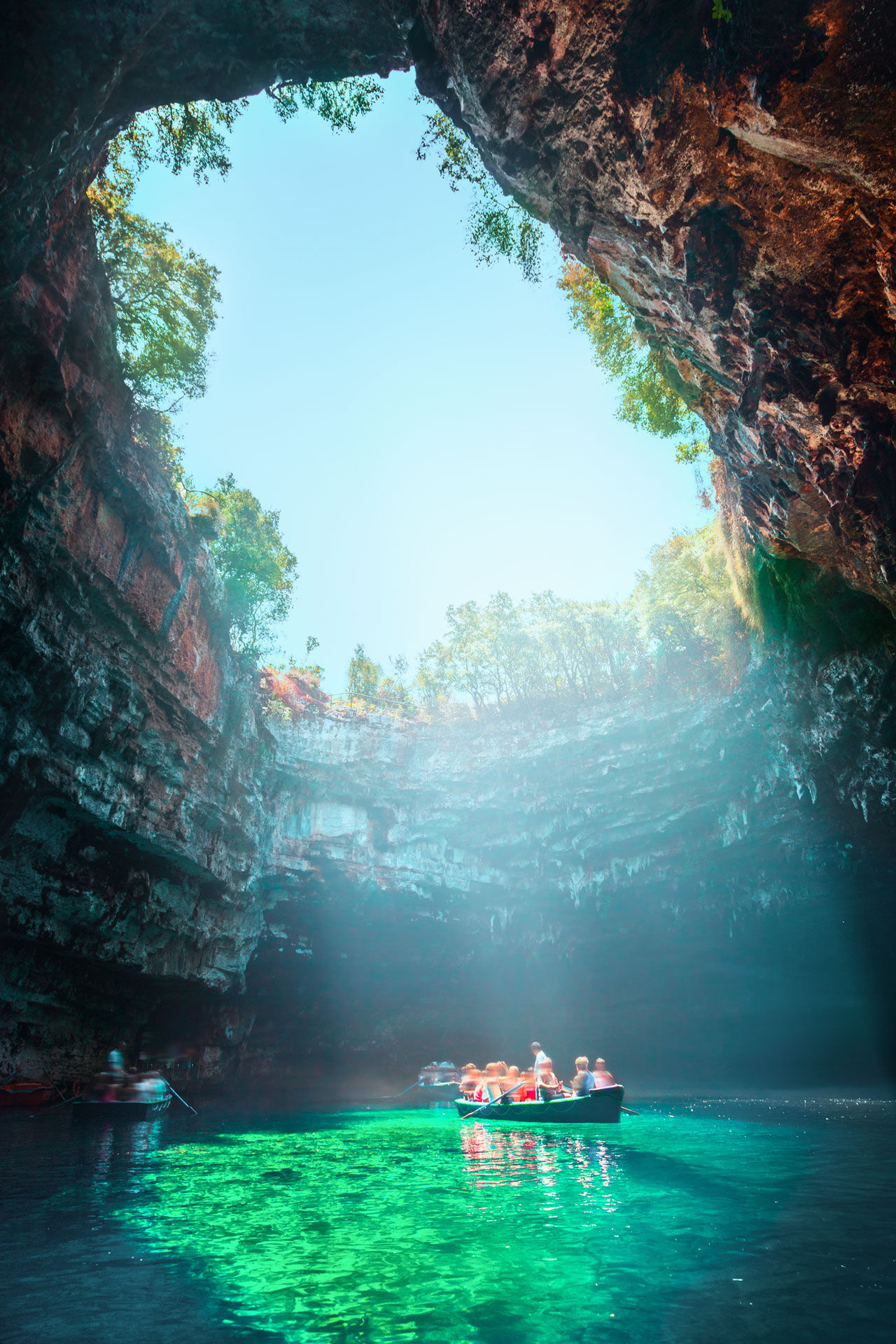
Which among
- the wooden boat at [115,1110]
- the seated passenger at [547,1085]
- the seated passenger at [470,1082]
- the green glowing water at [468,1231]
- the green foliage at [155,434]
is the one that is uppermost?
the green foliage at [155,434]

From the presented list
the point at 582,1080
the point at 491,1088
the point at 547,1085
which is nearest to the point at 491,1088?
the point at 491,1088

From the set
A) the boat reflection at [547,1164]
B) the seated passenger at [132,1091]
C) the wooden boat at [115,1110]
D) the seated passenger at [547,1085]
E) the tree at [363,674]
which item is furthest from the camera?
the tree at [363,674]

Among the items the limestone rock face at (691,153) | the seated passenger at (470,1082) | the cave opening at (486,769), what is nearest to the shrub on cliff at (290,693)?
the cave opening at (486,769)

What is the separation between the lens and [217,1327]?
3609mm

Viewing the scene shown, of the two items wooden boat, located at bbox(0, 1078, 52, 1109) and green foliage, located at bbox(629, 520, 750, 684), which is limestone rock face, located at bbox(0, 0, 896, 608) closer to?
green foliage, located at bbox(629, 520, 750, 684)

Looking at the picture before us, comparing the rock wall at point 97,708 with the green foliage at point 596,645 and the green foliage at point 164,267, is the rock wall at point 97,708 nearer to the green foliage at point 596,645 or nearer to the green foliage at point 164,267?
the green foliage at point 164,267

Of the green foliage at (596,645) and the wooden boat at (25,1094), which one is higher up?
the green foliage at (596,645)

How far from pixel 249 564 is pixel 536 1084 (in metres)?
15.1

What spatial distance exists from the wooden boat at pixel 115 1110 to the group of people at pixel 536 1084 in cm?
812

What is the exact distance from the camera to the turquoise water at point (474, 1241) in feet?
12.1

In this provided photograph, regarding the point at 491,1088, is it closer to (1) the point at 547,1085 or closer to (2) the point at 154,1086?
(1) the point at 547,1085

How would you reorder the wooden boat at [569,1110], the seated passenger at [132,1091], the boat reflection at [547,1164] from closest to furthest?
1. the boat reflection at [547,1164]
2. the wooden boat at [569,1110]
3. the seated passenger at [132,1091]

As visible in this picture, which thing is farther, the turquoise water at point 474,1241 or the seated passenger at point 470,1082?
the seated passenger at point 470,1082

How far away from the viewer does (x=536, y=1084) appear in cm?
1439
